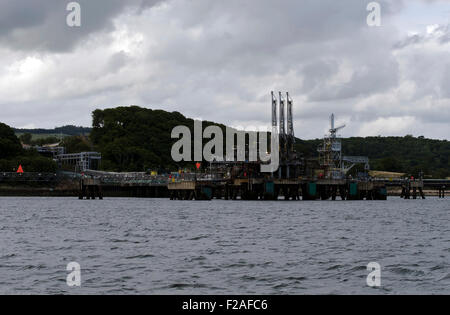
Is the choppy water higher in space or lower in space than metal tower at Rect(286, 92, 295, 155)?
lower

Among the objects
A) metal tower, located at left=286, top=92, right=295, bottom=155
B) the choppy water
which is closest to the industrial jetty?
metal tower, located at left=286, top=92, right=295, bottom=155

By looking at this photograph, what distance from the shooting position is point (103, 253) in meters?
41.2

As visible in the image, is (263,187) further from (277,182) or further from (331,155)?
(331,155)

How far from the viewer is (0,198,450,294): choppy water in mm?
30266

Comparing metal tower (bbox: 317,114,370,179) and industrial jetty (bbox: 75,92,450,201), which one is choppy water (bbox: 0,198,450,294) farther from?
metal tower (bbox: 317,114,370,179)

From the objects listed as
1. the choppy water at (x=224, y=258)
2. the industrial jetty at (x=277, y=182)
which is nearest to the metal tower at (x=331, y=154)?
the industrial jetty at (x=277, y=182)

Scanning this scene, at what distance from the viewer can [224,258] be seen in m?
38.9

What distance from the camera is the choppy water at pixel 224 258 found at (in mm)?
30266
